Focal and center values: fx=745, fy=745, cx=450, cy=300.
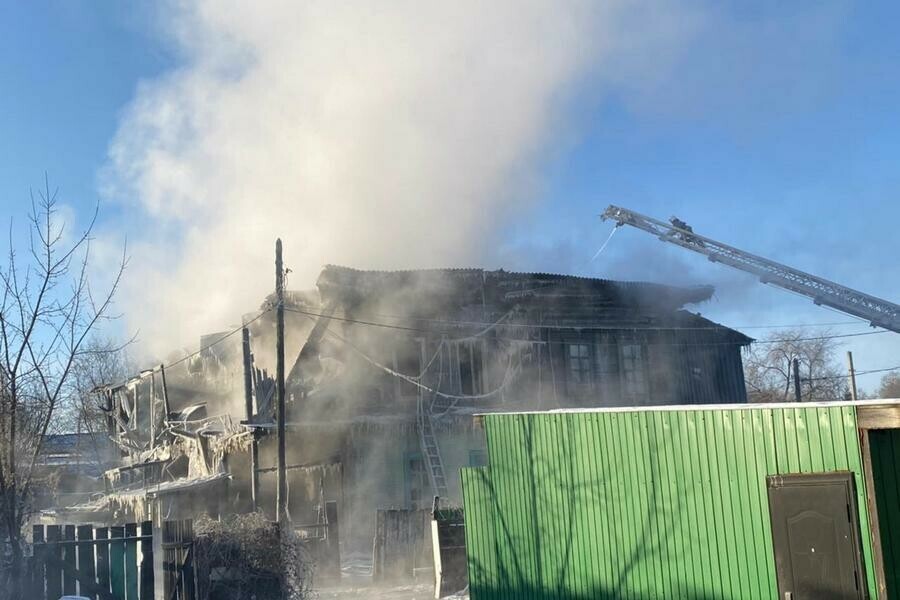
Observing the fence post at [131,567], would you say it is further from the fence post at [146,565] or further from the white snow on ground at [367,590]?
the white snow on ground at [367,590]

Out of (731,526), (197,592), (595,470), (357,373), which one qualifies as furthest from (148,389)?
(731,526)

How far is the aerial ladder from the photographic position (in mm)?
23641

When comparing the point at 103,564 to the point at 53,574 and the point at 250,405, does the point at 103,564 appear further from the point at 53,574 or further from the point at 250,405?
the point at 250,405

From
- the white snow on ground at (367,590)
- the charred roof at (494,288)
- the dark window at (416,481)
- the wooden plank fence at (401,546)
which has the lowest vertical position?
the white snow on ground at (367,590)

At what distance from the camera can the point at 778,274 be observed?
25406 mm

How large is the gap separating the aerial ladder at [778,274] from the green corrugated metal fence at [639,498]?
62.3 ft

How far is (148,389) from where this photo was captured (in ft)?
83.4

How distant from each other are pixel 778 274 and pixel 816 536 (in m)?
20.5

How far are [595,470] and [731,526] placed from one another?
167cm

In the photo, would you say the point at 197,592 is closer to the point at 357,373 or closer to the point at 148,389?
the point at 357,373

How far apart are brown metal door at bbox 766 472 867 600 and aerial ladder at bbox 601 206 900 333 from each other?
1967 centimetres

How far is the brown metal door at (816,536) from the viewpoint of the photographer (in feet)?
21.1

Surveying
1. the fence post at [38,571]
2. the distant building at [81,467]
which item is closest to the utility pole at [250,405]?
the fence post at [38,571]

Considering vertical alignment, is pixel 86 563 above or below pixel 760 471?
below
